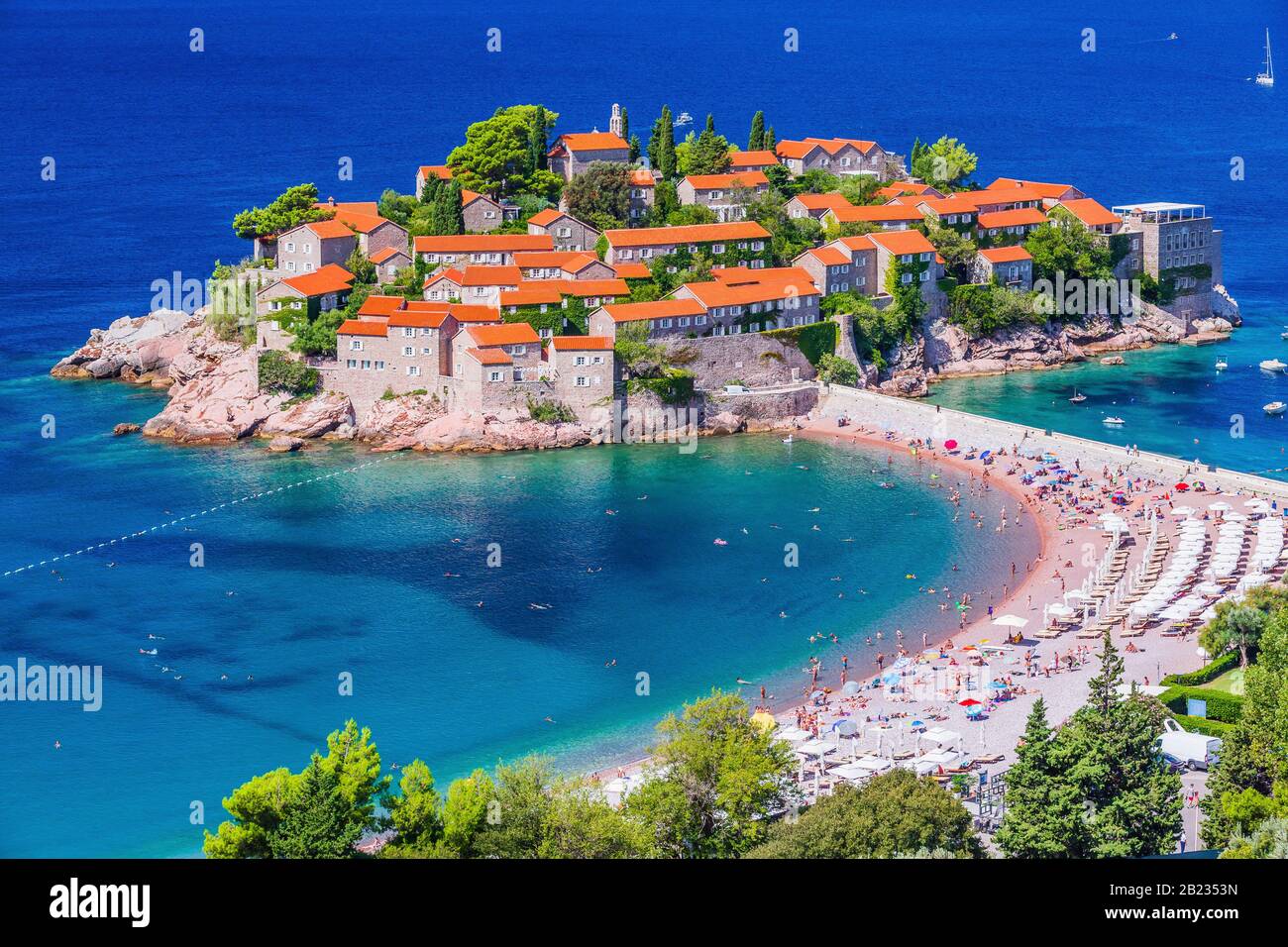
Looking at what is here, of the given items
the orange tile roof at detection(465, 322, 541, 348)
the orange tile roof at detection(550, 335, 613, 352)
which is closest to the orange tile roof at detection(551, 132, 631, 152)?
the orange tile roof at detection(465, 322, 541, 348)

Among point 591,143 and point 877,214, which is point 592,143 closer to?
point 591,143

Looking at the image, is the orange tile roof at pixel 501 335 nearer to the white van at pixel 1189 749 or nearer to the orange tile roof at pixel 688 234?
the orange tile roof at pixel 688 234

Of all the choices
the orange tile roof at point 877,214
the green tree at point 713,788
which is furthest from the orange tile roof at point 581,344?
the green tree at point 713,788

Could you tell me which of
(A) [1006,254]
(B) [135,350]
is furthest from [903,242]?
(B) [135,350]

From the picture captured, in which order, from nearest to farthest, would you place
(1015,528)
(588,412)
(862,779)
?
(862,779), (1015,528), (588,412)
